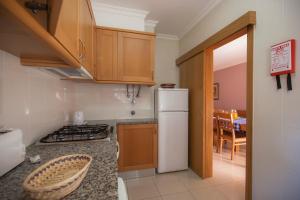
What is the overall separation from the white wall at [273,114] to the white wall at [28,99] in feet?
6.21

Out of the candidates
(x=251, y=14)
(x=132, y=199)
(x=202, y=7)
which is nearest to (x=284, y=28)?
(x=251, y=14)

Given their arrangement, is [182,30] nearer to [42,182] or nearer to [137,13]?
[137,13]

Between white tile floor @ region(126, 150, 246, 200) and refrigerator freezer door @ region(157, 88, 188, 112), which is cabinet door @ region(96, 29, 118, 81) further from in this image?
white tile floor @ region(126, 150, 246, 200)

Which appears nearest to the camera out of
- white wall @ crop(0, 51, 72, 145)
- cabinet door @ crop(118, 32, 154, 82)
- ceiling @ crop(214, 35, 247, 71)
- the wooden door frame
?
white wall @ crop(0, 51, 72, 145)

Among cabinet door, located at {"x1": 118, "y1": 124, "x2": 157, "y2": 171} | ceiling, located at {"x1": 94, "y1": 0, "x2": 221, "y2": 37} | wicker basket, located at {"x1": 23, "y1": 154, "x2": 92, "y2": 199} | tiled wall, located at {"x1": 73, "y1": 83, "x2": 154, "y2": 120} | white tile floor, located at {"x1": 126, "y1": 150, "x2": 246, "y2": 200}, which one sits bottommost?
white tile floor, located at {"x1": 126, "y1": 150, "x2": 246, "y2": 200}

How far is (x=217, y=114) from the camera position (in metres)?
3.12

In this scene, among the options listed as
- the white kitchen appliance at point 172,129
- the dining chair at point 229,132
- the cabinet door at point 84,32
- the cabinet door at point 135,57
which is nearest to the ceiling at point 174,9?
the cabinet door at point 135,57

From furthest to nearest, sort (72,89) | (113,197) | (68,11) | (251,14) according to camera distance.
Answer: (72,89) < (251,14) < (68,11) < (113,197)

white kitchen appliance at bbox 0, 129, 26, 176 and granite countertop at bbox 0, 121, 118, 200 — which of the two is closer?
granite countertop at bbox 0, 121, 118, 200

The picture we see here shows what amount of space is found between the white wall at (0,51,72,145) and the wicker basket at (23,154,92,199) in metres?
0.46

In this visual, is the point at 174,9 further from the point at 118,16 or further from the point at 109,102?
the point at 109,102

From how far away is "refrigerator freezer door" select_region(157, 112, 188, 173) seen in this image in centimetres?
220

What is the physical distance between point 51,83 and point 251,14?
2008 millimetres

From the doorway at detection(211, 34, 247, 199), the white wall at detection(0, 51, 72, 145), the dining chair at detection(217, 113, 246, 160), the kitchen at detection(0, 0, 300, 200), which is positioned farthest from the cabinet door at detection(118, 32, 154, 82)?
the dining chair at detection(217, 113, 246, 160)
